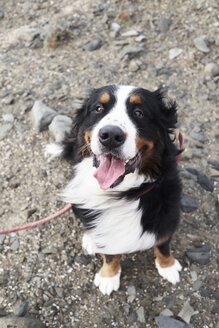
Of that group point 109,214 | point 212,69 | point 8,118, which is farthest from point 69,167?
point 212,69

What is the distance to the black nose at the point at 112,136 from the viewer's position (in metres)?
2.12

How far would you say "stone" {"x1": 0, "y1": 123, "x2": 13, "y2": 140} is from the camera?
155 inches

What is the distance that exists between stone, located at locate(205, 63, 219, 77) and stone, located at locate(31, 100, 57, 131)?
2025 millimetres

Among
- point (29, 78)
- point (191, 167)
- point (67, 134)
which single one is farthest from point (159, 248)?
point (29, 78)

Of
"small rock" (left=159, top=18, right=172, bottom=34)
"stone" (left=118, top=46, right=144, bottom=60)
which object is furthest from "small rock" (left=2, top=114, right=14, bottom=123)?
"small rock" (left=159, top=18, right=172, bottom=34)

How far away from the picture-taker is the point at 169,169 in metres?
2.56

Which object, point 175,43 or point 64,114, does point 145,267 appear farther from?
point 175,43

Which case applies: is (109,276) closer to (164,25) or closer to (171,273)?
(171,273)

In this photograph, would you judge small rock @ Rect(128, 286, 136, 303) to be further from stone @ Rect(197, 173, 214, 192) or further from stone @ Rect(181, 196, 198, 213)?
stone @ Rect(197, 173, 214, 192)

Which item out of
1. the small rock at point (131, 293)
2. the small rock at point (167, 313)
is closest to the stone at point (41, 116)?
the small rock at point (131, 293)

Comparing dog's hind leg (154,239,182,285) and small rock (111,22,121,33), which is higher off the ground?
small rock (111,22,121,33)

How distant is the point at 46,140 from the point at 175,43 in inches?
91.6

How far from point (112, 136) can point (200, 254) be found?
1.54 metres

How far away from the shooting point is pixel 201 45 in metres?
4.63
